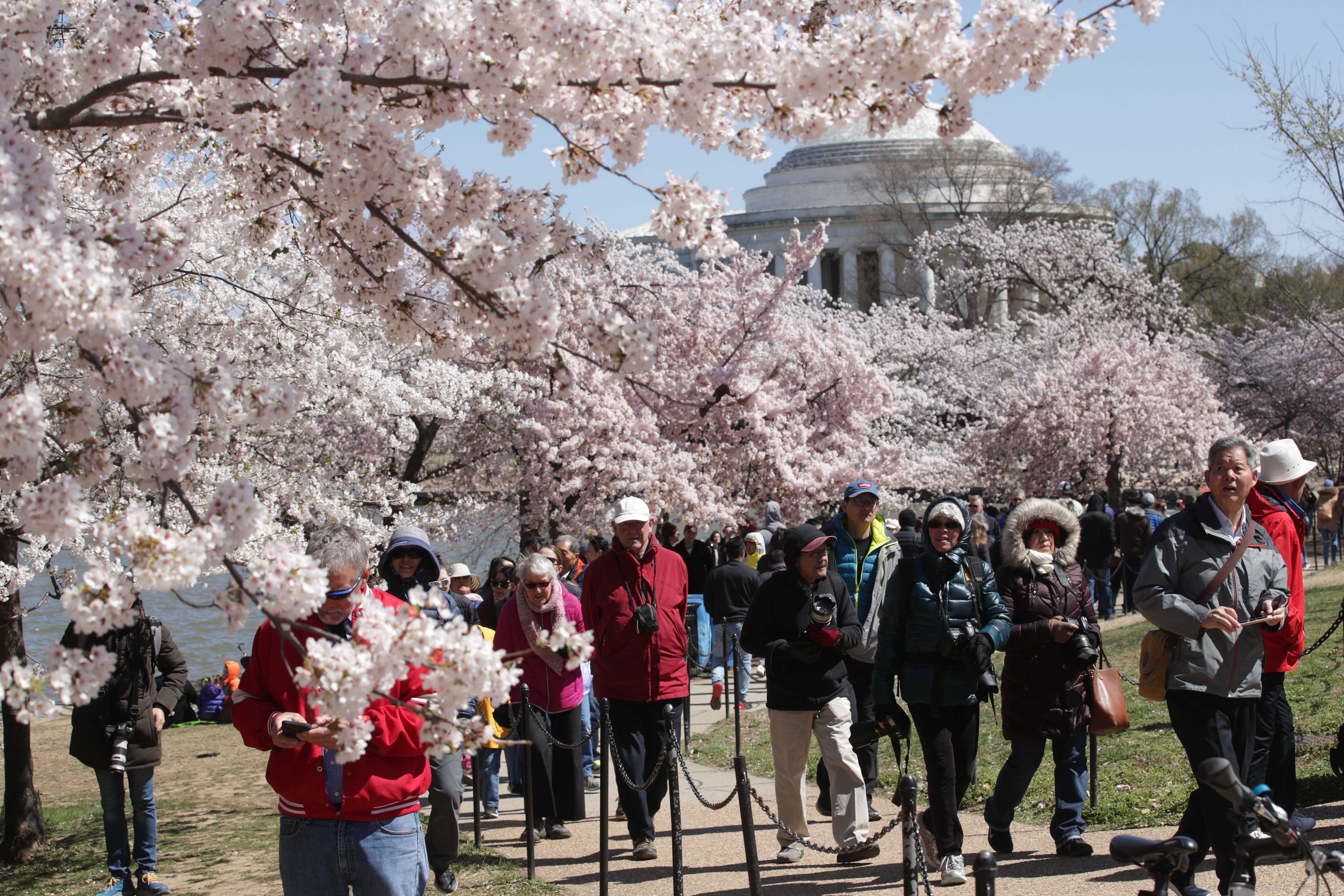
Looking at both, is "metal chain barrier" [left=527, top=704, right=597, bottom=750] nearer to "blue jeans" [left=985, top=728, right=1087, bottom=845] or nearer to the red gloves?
the red gloves

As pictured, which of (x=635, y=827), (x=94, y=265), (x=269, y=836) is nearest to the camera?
(x=94, y=265)

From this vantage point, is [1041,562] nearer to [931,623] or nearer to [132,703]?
[931,623]

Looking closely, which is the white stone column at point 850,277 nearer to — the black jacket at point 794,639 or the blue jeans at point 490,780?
the blue jeans at point 490,780

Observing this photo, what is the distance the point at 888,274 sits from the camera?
61.9 metres

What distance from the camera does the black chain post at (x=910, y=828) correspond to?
429cm

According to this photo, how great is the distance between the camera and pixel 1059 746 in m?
6.11

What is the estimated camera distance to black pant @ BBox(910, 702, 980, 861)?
5.69m

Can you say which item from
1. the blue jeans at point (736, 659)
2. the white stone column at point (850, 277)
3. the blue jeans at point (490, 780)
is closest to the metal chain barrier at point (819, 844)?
the blue jeans at point (490, 780)

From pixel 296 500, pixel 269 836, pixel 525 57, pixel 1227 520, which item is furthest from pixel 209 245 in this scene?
pixel 1227 520

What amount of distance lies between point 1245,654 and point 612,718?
3.35m

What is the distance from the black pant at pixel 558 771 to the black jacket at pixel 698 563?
6953mm

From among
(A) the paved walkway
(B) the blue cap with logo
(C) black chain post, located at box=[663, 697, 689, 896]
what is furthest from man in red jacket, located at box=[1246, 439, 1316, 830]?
(C) black chain post, located at box=[663, 697, 689, 896]

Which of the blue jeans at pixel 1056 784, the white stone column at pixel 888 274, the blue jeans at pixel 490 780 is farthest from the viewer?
the white stone column at pixel 888 274

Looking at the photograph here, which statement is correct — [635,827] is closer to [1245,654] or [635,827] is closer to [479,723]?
[1245,654]
